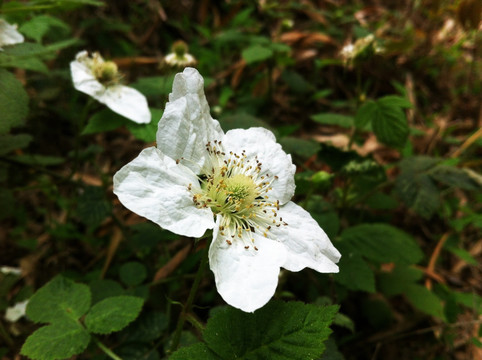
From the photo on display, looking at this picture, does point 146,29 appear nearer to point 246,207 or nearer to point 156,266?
point 156,266

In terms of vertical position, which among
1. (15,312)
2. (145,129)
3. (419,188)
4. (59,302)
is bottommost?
(15,312)

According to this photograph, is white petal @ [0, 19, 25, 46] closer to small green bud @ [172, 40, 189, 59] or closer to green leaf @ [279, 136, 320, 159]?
small green bud @ [172, 40, 189, 59]

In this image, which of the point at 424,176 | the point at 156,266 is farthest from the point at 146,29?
the point at 424,176

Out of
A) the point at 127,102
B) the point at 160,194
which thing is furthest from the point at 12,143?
the point at 160,194

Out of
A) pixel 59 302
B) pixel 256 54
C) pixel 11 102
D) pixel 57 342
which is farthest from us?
pixel 256 54

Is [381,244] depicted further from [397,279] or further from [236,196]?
[236,196]

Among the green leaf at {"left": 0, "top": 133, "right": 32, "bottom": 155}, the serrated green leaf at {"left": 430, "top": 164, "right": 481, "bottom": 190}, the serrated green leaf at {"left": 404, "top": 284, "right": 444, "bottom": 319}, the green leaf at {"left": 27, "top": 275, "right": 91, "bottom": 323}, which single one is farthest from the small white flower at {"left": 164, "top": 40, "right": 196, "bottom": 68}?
the serrated green leaf at {"left": 404, "top": 284, "right": 444, "bottom": 319}
